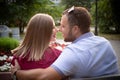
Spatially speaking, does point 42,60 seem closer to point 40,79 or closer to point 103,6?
point 40,79

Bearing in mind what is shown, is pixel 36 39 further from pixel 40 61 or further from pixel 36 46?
pixel 40 61

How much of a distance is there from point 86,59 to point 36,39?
621 mm

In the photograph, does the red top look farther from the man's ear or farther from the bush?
the bush

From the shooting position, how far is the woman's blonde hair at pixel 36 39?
11.4 feet

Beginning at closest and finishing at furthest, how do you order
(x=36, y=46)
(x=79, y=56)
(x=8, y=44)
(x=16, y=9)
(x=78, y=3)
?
(x=79, y=56)
(x=36, y=46)
(x=8, y=44)
(x=16, y=9)
(x=78, y=3)

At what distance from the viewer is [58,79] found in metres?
2.99

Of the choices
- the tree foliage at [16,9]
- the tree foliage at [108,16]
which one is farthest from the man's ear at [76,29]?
the tree foliage at [108,16]

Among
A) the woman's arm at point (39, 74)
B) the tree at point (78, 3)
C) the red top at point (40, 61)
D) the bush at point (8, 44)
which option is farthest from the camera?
the tree at point (78, 3)

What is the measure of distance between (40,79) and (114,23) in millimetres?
28836

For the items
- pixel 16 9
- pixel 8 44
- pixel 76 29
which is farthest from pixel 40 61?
pixel 16 9

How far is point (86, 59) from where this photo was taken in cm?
307

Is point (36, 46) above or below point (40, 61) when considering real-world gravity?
above

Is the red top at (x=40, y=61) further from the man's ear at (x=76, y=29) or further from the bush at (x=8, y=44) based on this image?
the bush at (x=8, y=44)

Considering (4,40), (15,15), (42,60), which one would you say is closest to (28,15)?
(15,15)
